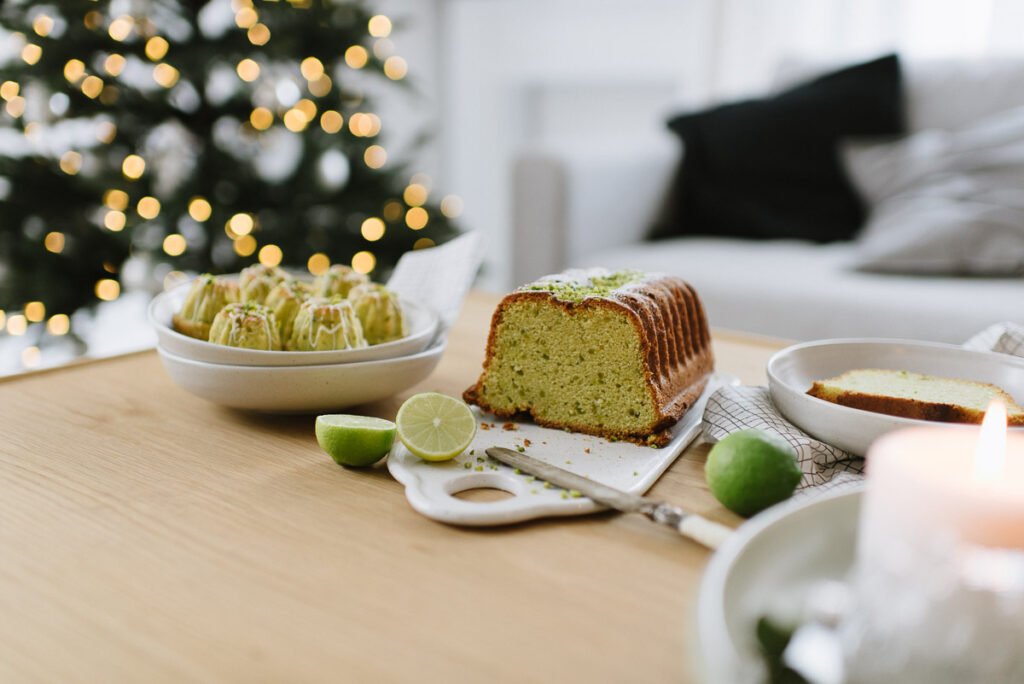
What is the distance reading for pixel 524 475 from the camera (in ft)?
2.60

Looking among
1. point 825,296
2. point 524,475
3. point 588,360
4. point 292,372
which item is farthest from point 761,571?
point 825,296

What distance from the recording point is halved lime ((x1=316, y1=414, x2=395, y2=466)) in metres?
0.80

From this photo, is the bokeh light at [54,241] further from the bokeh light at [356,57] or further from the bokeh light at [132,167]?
the bokeh light at [356,57]

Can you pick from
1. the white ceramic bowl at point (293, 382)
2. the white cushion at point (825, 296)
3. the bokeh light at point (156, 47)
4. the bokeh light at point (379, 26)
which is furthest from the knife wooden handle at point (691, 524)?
the bokeh light at point (379, 26)

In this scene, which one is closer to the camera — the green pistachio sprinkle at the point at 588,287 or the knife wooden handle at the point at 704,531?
the knife wooden handle at the point at 704,531

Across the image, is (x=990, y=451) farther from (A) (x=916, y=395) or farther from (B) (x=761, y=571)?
(A) (x=916, y=395)

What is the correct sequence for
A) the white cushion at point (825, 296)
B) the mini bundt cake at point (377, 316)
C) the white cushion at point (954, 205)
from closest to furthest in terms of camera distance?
the mini bundt cake at point (377, 316) < the white cushion at point (825, 296) < the white cushion at point (954, 205)

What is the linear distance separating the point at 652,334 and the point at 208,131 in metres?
1.86

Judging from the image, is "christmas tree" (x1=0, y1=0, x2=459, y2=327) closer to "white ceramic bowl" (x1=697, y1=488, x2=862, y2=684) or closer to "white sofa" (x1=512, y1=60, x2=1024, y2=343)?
"white sofa" (x1=512, y1=60, x2=1024, y2=343)

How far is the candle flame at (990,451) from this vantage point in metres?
0.44

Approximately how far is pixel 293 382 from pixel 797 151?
1.88 m

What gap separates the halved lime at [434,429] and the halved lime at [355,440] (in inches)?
0.7

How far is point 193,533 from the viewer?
0.70 metres

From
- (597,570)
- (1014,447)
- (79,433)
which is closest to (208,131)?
(79,433)
